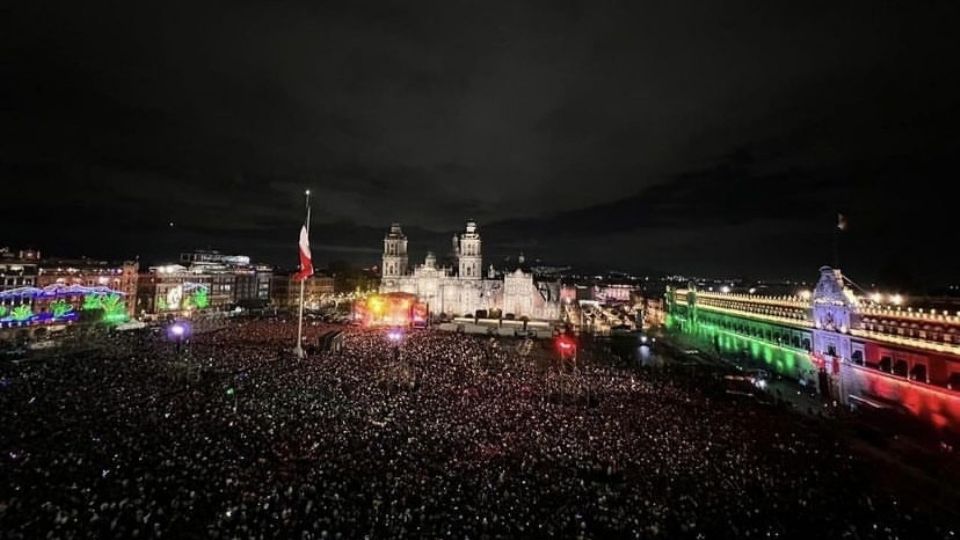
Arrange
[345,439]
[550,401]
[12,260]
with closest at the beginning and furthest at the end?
[345,439] → [550,401] → [12,260]

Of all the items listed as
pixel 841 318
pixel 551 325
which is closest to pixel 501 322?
pixel 551 325

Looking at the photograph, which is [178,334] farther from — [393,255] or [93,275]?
[393,255]

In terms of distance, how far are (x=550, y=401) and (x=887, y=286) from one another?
5633 centimetres

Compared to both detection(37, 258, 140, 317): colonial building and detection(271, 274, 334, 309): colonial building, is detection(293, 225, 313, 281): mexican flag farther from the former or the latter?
detection(271, 274, 334, 309): colonial building

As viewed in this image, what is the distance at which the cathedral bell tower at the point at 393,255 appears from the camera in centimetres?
7981

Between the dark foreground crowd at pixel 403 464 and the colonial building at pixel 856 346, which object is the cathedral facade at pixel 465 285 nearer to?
the colonial building at pixel 856 346

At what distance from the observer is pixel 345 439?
14.9 meters

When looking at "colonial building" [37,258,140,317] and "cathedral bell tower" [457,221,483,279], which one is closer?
"colonial building" [37,258,140,317]

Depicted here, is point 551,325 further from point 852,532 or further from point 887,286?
point 852,532

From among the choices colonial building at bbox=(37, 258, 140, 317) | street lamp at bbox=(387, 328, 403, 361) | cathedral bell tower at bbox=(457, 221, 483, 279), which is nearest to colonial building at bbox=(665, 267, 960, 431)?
street lamp at bbox=(387, 328, 403, 361)

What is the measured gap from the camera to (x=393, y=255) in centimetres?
8012

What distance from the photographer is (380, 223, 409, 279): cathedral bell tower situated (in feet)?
262

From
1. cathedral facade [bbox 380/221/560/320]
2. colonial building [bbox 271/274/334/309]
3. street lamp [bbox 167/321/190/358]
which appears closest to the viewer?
street lamp [bbox 167/321/190/358]

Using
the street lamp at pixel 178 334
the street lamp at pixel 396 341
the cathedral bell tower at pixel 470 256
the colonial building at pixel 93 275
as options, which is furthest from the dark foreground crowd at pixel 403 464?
the cathedral bell tower at pixel 470 256
